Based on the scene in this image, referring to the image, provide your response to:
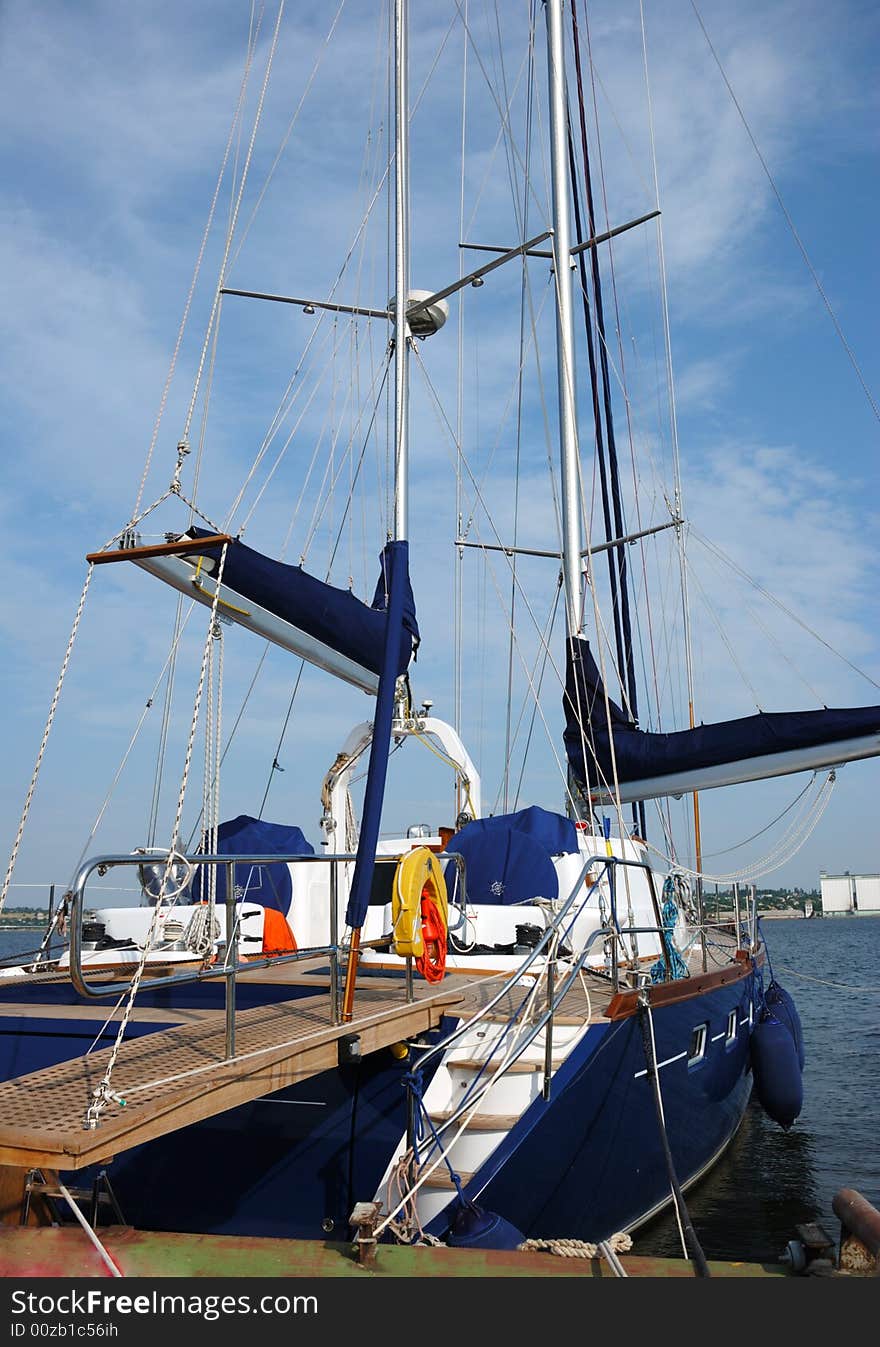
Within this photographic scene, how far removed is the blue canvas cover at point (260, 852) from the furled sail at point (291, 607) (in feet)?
6.95

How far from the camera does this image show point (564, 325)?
1403 centimetres

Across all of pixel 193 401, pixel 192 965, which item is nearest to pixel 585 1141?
pixel 192 965

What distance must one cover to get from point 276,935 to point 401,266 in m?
7.10

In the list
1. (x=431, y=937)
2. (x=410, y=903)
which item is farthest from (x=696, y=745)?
(x=410, y=903)

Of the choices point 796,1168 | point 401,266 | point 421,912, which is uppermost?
point 401,266

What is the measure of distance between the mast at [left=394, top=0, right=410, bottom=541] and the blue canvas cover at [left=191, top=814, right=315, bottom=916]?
142 inches

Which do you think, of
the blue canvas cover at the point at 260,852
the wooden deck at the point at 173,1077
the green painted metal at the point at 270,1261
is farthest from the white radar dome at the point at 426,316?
the green painted metal at the point at 270,1261

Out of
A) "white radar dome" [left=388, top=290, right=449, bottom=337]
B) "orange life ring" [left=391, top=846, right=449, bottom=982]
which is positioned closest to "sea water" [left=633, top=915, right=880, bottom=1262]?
"orange life ring" [left=391, top=846, right=449, bottom=982]

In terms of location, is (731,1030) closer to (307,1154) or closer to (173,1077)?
(307,1154)

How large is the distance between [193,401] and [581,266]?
10564 mm

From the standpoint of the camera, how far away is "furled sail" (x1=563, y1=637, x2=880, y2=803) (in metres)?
11.3

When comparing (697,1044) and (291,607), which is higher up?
(291,607)

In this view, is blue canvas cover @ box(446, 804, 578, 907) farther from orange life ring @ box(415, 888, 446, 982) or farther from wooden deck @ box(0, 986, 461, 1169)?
wooden deck @ box(0, 986, 461, 1169)
